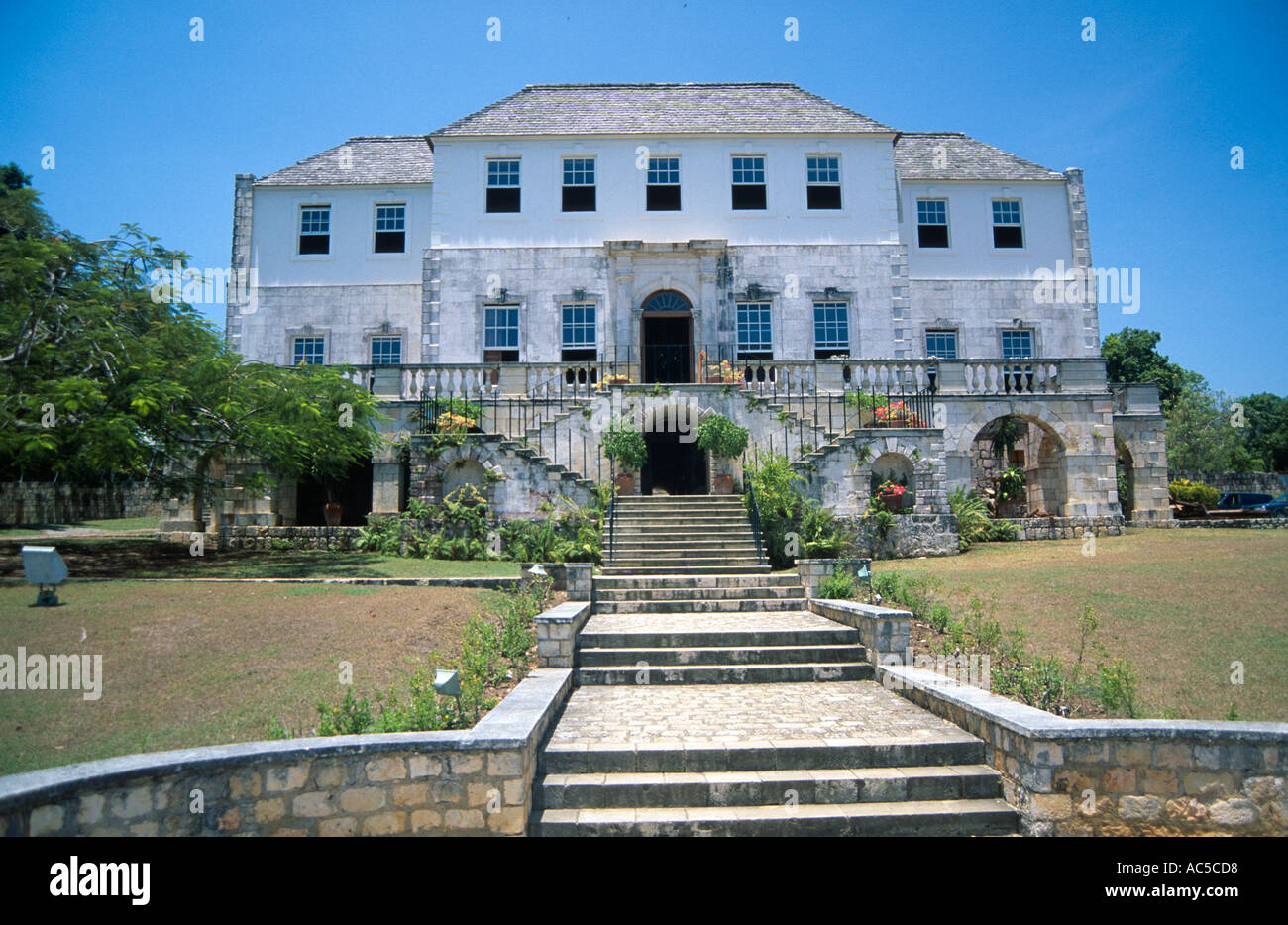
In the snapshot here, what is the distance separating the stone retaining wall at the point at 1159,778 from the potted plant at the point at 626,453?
1233 centimetres

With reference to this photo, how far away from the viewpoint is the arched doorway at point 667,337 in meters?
23.1

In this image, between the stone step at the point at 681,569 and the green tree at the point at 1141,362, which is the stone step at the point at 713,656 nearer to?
the stone step at the point at 681,569

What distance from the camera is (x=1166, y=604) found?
35.3 ft

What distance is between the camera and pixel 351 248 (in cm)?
2511

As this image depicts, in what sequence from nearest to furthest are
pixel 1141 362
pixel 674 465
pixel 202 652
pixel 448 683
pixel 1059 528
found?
pixel 448 683, pixel 202 652, pixel 1059 528, pixel 674 465, pixel 1141 362

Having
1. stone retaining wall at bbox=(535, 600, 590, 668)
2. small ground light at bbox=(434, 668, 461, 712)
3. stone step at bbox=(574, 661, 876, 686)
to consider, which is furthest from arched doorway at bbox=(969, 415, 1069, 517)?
small ground light at bbox=(434, 668, 461, 712)

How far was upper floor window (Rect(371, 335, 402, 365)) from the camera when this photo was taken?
24.9 m

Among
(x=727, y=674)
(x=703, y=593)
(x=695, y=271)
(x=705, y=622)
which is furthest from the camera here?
(x=695, y=271)

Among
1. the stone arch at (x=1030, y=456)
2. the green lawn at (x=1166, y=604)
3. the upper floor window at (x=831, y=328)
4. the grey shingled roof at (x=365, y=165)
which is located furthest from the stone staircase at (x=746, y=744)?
the grey shingled roof at (x=365, y=165)

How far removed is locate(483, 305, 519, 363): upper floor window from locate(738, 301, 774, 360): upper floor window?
6.84 meters

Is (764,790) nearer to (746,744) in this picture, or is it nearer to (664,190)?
(746,744)

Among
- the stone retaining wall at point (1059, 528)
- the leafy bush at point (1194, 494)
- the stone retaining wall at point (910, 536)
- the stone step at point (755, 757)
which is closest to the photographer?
the stone step at point (755, 757)

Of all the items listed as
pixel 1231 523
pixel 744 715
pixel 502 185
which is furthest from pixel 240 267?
pixel 1231 523

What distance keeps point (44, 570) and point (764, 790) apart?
10.1m
